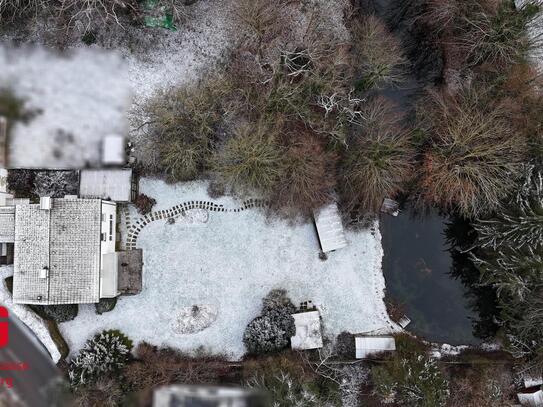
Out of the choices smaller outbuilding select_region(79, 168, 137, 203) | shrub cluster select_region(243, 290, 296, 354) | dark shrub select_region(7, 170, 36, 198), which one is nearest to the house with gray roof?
smaller outbuilding select_region(79, 168, 137, 203)

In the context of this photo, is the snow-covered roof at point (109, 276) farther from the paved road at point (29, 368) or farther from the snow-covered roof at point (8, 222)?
the paved road at point (29, 368)

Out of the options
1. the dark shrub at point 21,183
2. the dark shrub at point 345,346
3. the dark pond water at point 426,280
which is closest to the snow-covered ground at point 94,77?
the dark shrub at point 21,183

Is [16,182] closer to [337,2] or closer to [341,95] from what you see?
[341,95]

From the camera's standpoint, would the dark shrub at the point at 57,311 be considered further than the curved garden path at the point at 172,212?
No

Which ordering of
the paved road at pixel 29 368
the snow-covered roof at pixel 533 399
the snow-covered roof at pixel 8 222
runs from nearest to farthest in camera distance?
the snow-covered roof at pixel 8 222 < the snow-covered roof at pixel 533 399 < the paved road at pixel 29 368

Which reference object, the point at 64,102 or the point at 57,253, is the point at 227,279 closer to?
the point at 57,253

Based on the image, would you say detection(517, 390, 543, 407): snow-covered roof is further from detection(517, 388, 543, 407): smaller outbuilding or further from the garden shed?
the garden shed
